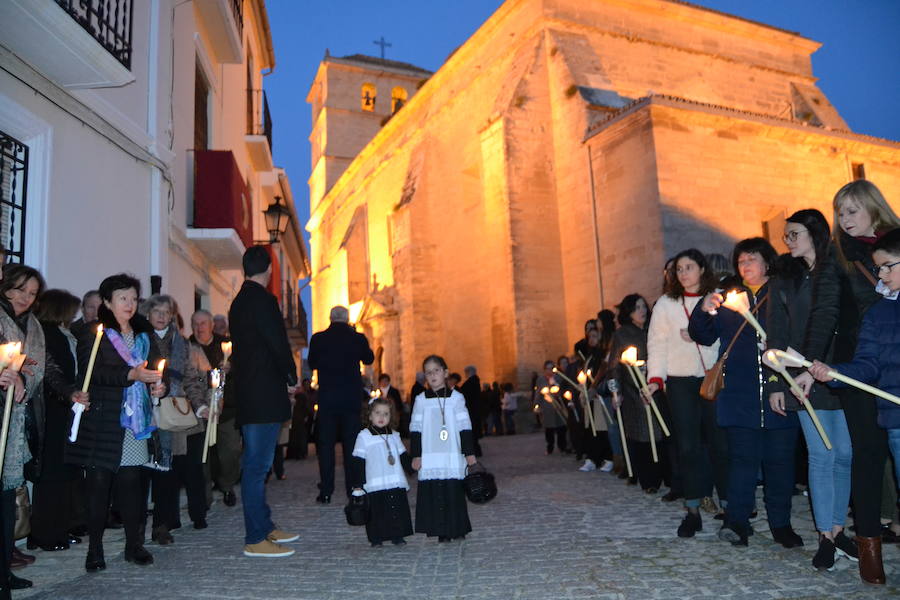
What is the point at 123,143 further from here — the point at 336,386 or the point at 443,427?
the point at 443,427

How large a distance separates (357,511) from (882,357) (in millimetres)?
3081

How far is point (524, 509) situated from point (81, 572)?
3241 millimetres

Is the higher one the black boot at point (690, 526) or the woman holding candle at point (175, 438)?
the woman holding candle at point (175, 438)

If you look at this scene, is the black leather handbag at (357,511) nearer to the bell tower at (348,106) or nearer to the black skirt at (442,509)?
the black skirt at (442,509)

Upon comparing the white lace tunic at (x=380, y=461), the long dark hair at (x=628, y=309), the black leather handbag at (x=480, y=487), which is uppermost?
the long dark hair at (x=628, y=309)

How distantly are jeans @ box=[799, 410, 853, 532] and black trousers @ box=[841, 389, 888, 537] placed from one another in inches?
7.9

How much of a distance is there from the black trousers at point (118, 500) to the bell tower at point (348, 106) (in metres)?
36.3

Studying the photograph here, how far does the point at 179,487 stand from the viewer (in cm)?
531

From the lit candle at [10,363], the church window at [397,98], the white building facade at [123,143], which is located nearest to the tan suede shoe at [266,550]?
the lit candle at [10,363]

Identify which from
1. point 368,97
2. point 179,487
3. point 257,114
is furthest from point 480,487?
point 368,97

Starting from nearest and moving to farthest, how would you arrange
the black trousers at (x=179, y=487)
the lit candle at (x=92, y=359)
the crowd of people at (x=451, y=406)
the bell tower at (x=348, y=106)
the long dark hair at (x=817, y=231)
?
1. the crowd of people at (x=451, y=406)
2. the long dark hair at (x=817, y=231)
3. the lit candle at (x=92, y=359)
4. the black trousers at (x=179, y=487)
5. the bell tower at (x=348, y=106)

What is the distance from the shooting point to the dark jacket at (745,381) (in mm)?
3895

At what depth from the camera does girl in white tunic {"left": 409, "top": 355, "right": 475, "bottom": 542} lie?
4.57 m

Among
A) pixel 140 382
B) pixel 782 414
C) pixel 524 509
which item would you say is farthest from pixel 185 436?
pixel 782 414
